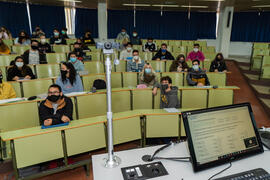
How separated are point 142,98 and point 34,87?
6.48ft

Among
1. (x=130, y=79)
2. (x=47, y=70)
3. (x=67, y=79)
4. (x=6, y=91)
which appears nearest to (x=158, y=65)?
(x=130, y=79)

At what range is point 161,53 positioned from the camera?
626 cm

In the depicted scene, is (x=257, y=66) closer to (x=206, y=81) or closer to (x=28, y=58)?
(x=206, y=81)

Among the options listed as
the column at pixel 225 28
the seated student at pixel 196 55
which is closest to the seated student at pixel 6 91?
the seated student at pixel 196 55

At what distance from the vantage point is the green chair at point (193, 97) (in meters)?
3.86

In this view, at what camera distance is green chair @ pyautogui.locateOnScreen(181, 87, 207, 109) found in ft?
12.7

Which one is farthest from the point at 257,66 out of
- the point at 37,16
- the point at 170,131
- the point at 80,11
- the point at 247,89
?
the point at 37,16

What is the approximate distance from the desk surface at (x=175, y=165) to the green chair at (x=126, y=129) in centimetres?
141

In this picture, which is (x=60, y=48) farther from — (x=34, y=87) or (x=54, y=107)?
→ (x=54, y=107)

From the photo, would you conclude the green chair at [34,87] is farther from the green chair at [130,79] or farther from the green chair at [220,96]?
the green chair at [220,96]

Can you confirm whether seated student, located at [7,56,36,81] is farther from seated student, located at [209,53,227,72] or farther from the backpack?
seated student, located at [209,53,227,72]

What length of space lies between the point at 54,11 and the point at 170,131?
10342 millimetres

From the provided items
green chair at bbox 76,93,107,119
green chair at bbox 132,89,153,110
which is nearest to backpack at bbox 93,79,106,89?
green chair at bbox 76,93,107,119

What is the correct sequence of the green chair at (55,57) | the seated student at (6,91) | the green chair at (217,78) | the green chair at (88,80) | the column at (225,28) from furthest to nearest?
1. the column at (225,28)
2. the green chair at (55,57)
3. the green chair at (217,78)
4. the green chair at (88,80)
5. the seated student at (6,91)
